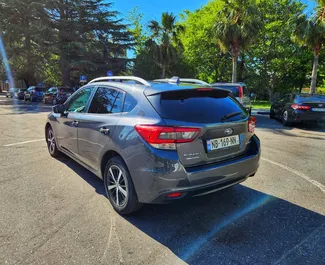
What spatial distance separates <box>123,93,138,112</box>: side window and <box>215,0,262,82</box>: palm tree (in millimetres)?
17961

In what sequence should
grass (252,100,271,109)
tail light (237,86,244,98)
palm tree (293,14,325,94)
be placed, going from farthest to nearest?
1. grass (252,100,271,109)
2. palm tree (293,14,325,94)
3. tail light (237,86,244,98)

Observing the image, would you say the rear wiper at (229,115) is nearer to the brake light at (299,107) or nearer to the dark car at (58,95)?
the brake light at (299,107)

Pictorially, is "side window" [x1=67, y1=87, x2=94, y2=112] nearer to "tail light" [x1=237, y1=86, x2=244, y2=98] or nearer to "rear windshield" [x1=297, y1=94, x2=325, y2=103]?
"tail light" [x1=237, y1=86, x2=244, y2=98]

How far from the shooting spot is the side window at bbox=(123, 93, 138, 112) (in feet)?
10.2

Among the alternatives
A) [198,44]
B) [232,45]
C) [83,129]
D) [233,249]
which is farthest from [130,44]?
[233,249]

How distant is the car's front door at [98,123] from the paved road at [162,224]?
0.64 m

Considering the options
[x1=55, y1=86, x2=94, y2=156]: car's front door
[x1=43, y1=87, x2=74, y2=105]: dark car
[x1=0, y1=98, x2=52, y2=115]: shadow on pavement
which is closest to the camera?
[x1=55, y1=86, x2=94, y2=156]: car's front door

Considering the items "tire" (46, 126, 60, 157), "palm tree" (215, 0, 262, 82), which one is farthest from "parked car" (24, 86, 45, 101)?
"tire" (46, 126, 60, 157)

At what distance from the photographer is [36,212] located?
10.8 feet

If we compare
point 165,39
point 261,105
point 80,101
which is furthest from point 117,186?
point 261,105

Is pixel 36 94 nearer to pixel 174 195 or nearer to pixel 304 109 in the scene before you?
pixel 304 109

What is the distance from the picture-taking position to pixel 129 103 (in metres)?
3.17

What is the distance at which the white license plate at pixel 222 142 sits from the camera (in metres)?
2.89

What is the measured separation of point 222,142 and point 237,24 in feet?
62.1
